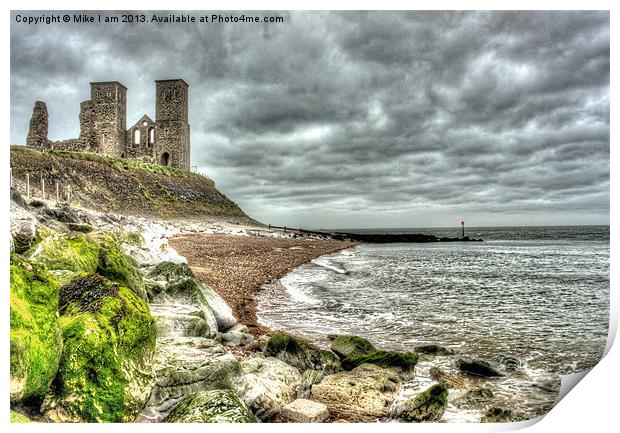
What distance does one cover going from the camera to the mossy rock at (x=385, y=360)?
4.12 metres

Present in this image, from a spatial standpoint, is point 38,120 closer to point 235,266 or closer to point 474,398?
point 235,266

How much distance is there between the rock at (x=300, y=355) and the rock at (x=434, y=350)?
1.22 meters

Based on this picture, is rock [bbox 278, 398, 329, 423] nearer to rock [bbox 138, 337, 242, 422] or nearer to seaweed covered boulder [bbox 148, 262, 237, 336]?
rock [bbox 138, 337, 242, 422]

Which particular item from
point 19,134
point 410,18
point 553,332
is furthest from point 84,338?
point 553,332

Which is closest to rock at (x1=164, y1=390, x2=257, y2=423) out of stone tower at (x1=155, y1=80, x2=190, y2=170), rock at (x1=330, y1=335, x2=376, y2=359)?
rock at (x1=330, y1=335, x2=376, y2=359)

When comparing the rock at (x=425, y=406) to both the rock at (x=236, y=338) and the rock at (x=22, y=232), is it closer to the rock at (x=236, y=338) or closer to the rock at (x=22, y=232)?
the rock at (x=236, y=338)

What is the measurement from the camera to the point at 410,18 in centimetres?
452

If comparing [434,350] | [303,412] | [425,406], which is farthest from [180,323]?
[434,350]

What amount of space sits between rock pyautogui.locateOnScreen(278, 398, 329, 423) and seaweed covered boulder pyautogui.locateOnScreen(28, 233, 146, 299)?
204 cm

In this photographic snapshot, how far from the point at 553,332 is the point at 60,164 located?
9.83 meters

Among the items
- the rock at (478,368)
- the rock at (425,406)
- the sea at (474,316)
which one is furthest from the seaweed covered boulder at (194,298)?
the rock at (478,368)

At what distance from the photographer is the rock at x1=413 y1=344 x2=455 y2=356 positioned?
4.80m

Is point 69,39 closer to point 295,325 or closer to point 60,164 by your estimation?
point 295,325

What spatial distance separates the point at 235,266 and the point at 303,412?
711cm
